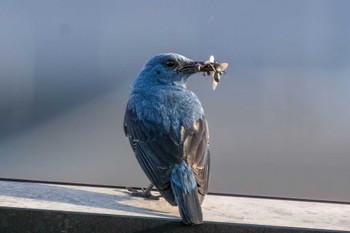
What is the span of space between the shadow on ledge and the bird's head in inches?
38.9

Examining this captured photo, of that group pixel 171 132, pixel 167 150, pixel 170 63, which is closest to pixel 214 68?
pixel 170 63

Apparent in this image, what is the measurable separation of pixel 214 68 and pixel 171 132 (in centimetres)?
41

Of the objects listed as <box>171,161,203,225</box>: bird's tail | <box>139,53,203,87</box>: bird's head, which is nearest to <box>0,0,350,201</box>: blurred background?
<box>139,53,203,87</box>: bird's head

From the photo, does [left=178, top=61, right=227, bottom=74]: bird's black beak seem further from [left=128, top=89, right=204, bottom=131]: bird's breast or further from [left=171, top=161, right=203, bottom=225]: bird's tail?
[left=171, top=161, right=203, bottom=225]: bird's tail

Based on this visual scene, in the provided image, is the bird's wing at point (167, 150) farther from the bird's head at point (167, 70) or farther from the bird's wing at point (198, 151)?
the bird's head at point (167, 70)

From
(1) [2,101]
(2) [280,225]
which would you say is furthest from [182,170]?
(1) [2,101]

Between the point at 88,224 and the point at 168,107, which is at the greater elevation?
the point at 168,107

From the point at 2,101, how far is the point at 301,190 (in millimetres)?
1664

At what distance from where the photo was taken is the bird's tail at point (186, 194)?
9.61 ft

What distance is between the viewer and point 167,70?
375cm

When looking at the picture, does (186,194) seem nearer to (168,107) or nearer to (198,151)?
(198,151)

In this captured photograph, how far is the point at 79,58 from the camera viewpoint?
391 centimetres

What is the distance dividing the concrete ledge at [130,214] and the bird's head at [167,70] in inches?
24.6

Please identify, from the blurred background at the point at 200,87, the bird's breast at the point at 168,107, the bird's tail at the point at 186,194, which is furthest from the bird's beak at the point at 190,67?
the bird's tail at the point at 186,194
